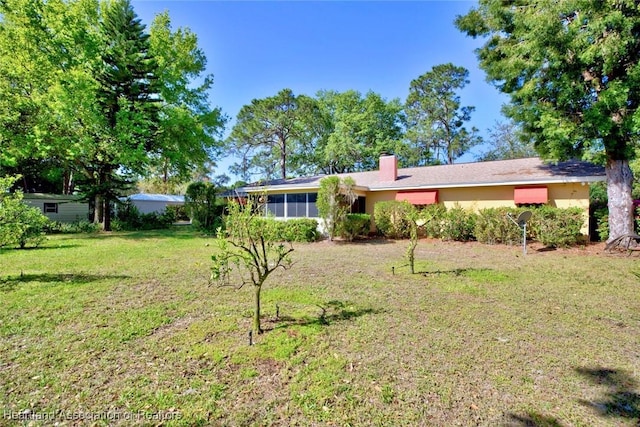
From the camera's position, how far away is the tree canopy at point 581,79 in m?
10.9

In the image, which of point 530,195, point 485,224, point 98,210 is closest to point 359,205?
point 485,224

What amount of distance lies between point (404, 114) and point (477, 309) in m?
35.6

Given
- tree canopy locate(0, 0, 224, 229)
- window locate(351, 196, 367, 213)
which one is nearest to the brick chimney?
window locate(351, 196, 367, 213)

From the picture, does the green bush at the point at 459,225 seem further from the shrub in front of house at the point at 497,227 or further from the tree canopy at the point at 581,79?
the tree canopy at the point at 581,79

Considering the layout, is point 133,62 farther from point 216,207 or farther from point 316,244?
point 316,244

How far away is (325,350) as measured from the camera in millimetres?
4516

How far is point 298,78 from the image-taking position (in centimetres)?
3055

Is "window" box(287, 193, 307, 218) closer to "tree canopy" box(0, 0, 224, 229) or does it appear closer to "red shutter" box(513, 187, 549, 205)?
"tree canopy" box(0, 0, 224, 229)

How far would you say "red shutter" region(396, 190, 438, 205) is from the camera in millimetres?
17438

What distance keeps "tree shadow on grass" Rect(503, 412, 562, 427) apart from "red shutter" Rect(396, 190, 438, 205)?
15008 millimetres

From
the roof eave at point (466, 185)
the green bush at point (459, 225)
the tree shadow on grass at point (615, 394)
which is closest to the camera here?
the tree shadow on grass at point (615, 394)

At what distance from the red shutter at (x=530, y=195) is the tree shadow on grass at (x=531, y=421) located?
46.5ft

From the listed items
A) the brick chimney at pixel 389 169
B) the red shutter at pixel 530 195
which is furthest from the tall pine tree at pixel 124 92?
the red shutter at pixel 530 195

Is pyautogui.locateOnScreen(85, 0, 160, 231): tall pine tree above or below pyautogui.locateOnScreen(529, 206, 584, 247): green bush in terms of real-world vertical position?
above
